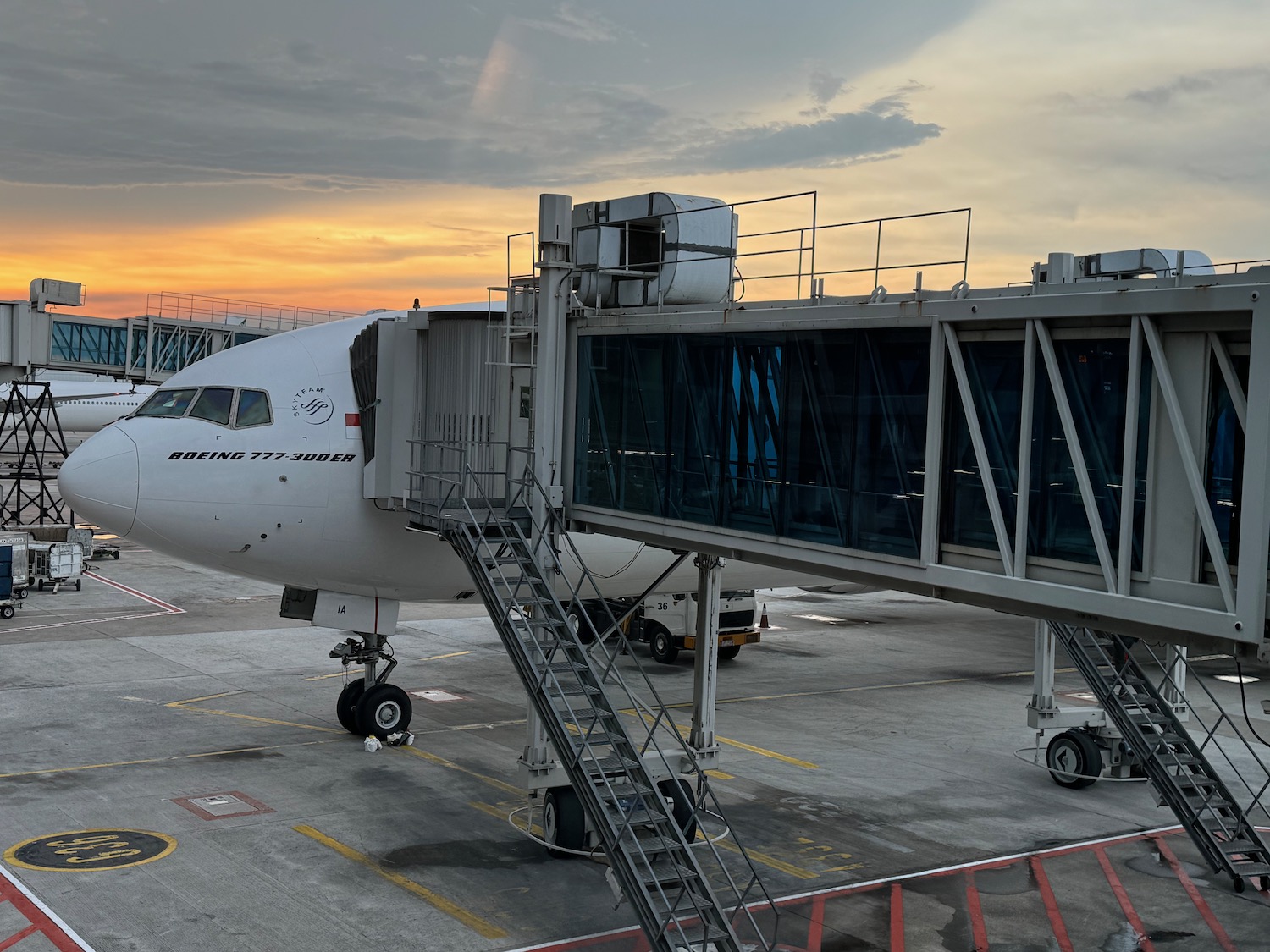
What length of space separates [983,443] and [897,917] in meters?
7.45

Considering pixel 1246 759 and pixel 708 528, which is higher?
pixel 708 528

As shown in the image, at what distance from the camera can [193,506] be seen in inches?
819

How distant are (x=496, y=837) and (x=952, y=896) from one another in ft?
21.5

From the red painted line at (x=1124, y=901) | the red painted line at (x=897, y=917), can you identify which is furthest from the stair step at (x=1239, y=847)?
the red painted line at (x=897, y=917)

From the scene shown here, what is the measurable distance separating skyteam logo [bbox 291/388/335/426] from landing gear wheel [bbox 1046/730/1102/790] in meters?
14.2

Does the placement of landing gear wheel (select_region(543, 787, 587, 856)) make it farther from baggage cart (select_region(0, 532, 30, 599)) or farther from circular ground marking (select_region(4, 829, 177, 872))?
baggage cart (select_region(0, 532, 30, 599))

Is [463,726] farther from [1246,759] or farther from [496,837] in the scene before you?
[1246,759]

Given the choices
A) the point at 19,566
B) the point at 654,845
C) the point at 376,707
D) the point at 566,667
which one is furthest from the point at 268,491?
the point at 19,566

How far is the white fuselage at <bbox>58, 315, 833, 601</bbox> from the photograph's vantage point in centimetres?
2084

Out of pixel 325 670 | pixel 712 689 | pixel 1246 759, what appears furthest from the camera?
pixel 325 670

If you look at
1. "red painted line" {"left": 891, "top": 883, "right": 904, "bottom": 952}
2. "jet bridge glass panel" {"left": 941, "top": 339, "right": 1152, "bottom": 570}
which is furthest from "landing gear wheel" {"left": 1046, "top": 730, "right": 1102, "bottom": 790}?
"jet bridge glass panel" {"left": 941, "top": 339, "right": 1152, "bottom": 570}

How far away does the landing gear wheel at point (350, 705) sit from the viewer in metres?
24.1

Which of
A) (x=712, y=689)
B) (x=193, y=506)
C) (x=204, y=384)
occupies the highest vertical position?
(x=204, y=384)

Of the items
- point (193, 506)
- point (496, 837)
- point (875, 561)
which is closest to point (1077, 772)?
point (496, 837)
